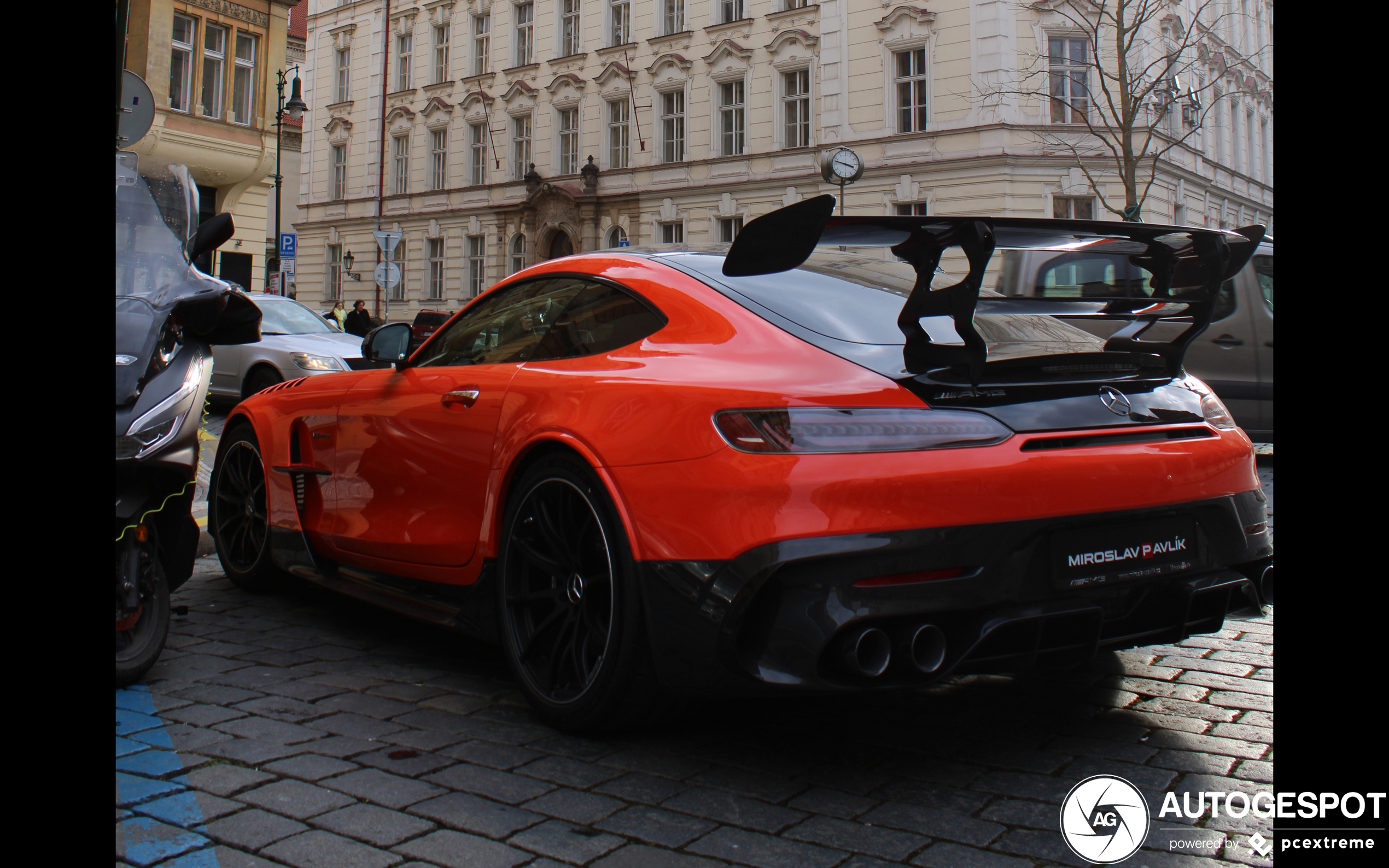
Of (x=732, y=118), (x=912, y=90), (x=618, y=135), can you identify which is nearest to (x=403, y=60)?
(x=618, y=135)

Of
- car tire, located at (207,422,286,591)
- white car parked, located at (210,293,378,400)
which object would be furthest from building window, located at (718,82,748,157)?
car tire, located at (207,422,286,591)

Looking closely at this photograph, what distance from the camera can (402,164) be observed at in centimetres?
4194

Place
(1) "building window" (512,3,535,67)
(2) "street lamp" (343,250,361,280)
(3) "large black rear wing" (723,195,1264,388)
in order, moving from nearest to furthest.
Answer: (3) "large black rear wing" (723,195,1264,388) → (1) "building window" (512,3,535,67) → (2) "street lamp" (343,250,361,280)

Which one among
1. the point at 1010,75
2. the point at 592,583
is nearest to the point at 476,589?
the point at 592,583

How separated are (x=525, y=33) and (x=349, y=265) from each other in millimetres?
9380

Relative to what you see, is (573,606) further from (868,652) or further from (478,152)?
(478,152)

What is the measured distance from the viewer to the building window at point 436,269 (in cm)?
4056

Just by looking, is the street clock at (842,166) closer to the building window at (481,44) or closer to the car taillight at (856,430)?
the car taillight at (856,430)

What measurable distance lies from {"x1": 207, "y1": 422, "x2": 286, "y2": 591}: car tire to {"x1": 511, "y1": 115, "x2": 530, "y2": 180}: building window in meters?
33.9

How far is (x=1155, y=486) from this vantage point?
2.96m

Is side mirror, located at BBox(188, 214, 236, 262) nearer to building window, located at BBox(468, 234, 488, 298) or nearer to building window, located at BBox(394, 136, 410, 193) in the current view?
building window, located at BBox(468, 234, 488, 298)

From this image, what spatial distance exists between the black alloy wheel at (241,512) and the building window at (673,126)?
2956 cm

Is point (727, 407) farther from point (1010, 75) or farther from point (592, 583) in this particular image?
point (1010, 75)

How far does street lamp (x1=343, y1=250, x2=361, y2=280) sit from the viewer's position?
1532 inches
